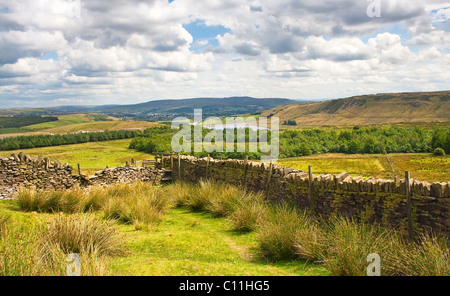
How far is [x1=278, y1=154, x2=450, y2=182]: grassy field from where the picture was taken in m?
64.1

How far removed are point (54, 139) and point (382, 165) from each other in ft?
368

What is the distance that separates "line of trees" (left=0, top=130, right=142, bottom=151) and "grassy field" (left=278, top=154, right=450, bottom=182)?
265ft

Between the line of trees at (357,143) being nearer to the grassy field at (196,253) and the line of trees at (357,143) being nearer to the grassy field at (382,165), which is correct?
the grassy field at (382,165)

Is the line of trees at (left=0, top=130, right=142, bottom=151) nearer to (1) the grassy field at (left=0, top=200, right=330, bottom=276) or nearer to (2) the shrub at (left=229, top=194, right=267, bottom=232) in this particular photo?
(1) the grassy field at (left=0, top=200, right=330, bottom=276)

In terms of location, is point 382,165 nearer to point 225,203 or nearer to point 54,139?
point 225,203

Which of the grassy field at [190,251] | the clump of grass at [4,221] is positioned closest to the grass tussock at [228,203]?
the grassy field at [190,251]

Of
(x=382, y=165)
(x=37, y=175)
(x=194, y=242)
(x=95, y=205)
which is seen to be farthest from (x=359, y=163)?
(x=194, y=242)

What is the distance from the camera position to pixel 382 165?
76.6 m

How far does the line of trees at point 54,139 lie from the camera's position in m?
107

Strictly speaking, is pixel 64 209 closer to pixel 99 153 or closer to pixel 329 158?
pixel 329 158

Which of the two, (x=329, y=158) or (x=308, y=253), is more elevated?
(x=308, y=253)

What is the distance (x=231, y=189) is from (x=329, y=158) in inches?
3363
